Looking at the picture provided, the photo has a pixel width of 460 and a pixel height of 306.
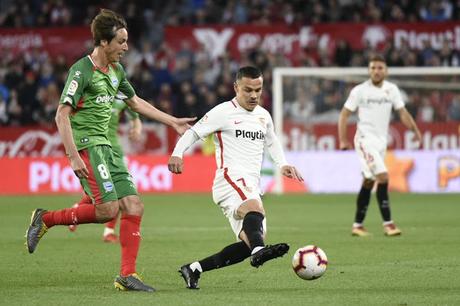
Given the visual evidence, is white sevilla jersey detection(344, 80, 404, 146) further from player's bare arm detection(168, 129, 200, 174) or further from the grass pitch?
player's bare arm detection(168, 129, 200, 174)

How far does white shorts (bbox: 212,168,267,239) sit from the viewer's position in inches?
336

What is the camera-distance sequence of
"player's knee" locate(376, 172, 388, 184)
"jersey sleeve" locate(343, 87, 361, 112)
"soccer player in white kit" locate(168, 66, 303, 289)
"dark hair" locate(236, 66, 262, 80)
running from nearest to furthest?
"soccer player in white kit" locate(168, 66, 303, 289)
"dark hair" locate(236, 66, 262, 80)
"player's knee" locate(376, 172, 388, 184)
"jersey sleeve" locate(343, 87, 361, 112)

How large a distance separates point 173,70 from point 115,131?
12666 millimetres

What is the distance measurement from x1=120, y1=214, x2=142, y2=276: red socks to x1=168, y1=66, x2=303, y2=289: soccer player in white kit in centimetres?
41

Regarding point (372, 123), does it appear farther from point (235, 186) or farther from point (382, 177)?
point (235, 186)

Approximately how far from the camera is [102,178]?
8531 mm

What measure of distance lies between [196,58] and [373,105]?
12.1m

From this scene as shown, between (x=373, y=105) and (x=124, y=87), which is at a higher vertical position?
(x=124, y=87)

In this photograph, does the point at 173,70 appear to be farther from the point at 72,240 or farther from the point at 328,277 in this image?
the point at 328,277

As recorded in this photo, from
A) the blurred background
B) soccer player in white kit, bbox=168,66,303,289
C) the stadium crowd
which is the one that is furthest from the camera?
the stadium crowd

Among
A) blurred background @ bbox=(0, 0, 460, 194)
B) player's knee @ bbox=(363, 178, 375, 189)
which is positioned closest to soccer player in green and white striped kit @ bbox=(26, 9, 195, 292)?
player's knee @ bbox=(363, 178, 375, 189)

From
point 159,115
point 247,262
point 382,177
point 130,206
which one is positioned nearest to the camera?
point 130,206

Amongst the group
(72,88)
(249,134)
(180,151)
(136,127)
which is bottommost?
(136,127)

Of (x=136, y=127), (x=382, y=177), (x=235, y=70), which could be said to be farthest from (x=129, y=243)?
(x=235, y=70)
